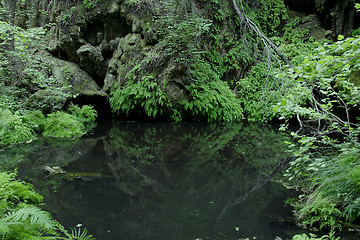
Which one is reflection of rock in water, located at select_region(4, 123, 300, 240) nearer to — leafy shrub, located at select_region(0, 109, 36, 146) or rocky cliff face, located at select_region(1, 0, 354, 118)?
leafy shrub, located at select_region(0, 109, 36, 146)

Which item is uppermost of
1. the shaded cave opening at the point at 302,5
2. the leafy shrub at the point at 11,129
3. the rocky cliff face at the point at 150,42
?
the shaded cave opening at the point at 302,5

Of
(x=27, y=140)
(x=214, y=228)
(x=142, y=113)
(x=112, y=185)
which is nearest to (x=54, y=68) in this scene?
(x=142, y=113)

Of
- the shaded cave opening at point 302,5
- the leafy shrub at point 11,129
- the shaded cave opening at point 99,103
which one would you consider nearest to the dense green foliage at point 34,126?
the leafy shrub at point 11,129

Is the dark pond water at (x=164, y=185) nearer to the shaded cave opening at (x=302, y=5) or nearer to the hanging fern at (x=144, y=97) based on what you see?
the hanging fern at (x=144, y=97)

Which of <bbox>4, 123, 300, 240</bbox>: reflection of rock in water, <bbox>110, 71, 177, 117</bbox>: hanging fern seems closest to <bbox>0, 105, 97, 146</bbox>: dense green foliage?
<bbox>4, 123, 300, 240</bbox>: reflection of rock in water

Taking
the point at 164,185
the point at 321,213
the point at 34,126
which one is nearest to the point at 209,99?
the point at 34,126

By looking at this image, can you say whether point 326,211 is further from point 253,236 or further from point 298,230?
point 253,236

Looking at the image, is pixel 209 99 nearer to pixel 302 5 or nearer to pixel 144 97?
pixel 144 97

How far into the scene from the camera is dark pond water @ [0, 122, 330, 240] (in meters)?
3.51

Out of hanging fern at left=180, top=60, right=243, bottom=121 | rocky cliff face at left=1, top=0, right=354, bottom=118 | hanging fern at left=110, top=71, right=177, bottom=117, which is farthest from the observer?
hanging fern at left=180, top=60, right=243, bottom=121

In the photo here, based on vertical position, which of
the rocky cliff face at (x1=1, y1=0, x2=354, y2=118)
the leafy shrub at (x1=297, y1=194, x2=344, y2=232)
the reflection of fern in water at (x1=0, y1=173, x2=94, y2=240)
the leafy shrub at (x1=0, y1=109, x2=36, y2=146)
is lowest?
the leafy shrub at (x1=0, y1=109, x2=36, y2=146)

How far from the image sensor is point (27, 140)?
24.7ft

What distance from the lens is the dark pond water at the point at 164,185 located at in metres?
3.51

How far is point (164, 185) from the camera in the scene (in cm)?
486
